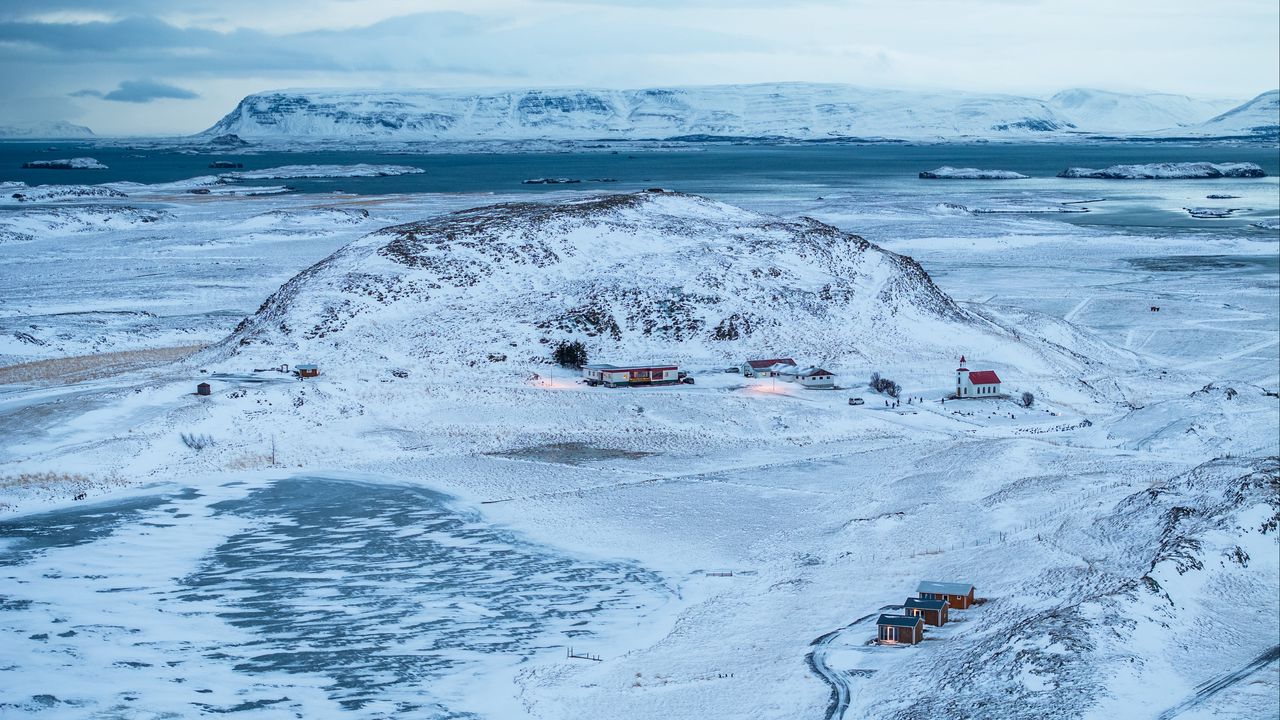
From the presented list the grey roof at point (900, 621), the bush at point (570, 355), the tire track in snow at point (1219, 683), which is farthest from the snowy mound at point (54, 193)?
the tire track in snow at point (1219, 683)

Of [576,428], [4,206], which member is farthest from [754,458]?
[4,206]

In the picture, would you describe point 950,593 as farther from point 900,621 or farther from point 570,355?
point 570,355

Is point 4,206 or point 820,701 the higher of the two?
point 4,206

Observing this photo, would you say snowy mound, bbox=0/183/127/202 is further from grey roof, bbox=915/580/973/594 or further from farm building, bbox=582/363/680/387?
grey roof, bbox=915/580/973/594

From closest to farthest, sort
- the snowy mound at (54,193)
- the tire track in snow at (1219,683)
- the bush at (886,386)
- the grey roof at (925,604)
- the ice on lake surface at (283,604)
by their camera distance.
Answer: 1. the tire track in snow at (1219,683)
2. the ice on lake surface at (283,604)
3. the grey roof at (925,604)
4. the bush at (886,386)
5. the snowy mound at (54,193)

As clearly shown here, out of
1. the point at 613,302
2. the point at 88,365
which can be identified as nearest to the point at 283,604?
the point at 88,365

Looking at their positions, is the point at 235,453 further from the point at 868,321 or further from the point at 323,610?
the point at 868,321

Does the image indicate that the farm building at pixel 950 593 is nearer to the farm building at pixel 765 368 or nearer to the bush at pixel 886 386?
the bush at pixel 886 386
